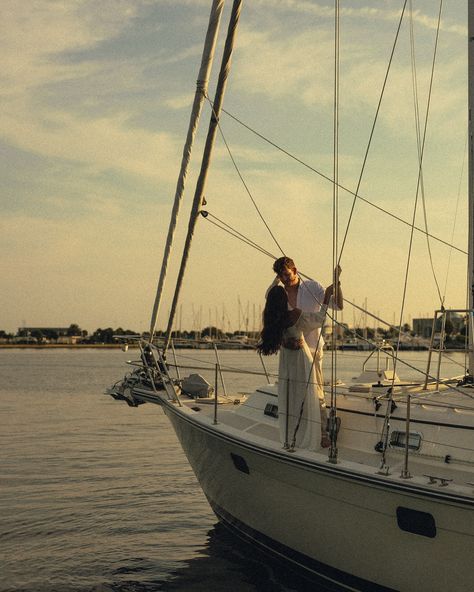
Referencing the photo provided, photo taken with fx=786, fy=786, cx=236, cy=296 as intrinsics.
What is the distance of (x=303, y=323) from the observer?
821 centimetres

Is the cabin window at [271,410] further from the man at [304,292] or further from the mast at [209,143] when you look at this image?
the mast at [209,143]

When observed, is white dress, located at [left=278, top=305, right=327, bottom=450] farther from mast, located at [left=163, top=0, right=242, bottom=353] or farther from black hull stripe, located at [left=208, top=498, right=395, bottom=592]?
mast, located at [left=163, top=0, right=242, bottom=353]

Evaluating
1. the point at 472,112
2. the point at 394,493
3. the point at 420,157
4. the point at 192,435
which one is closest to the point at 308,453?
the point at 394,493

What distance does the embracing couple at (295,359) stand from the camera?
8.11 m

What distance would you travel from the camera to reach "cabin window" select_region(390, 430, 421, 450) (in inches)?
301

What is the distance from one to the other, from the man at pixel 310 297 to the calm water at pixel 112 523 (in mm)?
2156

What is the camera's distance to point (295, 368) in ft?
27.3

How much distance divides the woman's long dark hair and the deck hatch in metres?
2.09

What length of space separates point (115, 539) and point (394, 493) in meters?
6.62

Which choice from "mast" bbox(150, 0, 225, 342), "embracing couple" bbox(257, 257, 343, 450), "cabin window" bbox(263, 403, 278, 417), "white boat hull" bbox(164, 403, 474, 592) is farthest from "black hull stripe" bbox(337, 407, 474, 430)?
"mast" bbox(150, 0, 225, 342)

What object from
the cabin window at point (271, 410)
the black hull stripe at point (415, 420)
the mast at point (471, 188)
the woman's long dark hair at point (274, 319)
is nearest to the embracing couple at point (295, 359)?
the woman's long dark hair at point (274, 319)

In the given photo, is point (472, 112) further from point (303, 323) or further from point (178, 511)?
point (178, 511)

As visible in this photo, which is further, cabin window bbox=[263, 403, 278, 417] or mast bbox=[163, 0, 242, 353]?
mast bbox=[163, 0, 242, 353]

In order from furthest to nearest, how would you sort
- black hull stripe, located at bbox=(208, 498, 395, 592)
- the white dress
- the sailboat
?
the white dress
black hull stripe, located at bbox=(208, 498, 395, 592)
the sailboat
